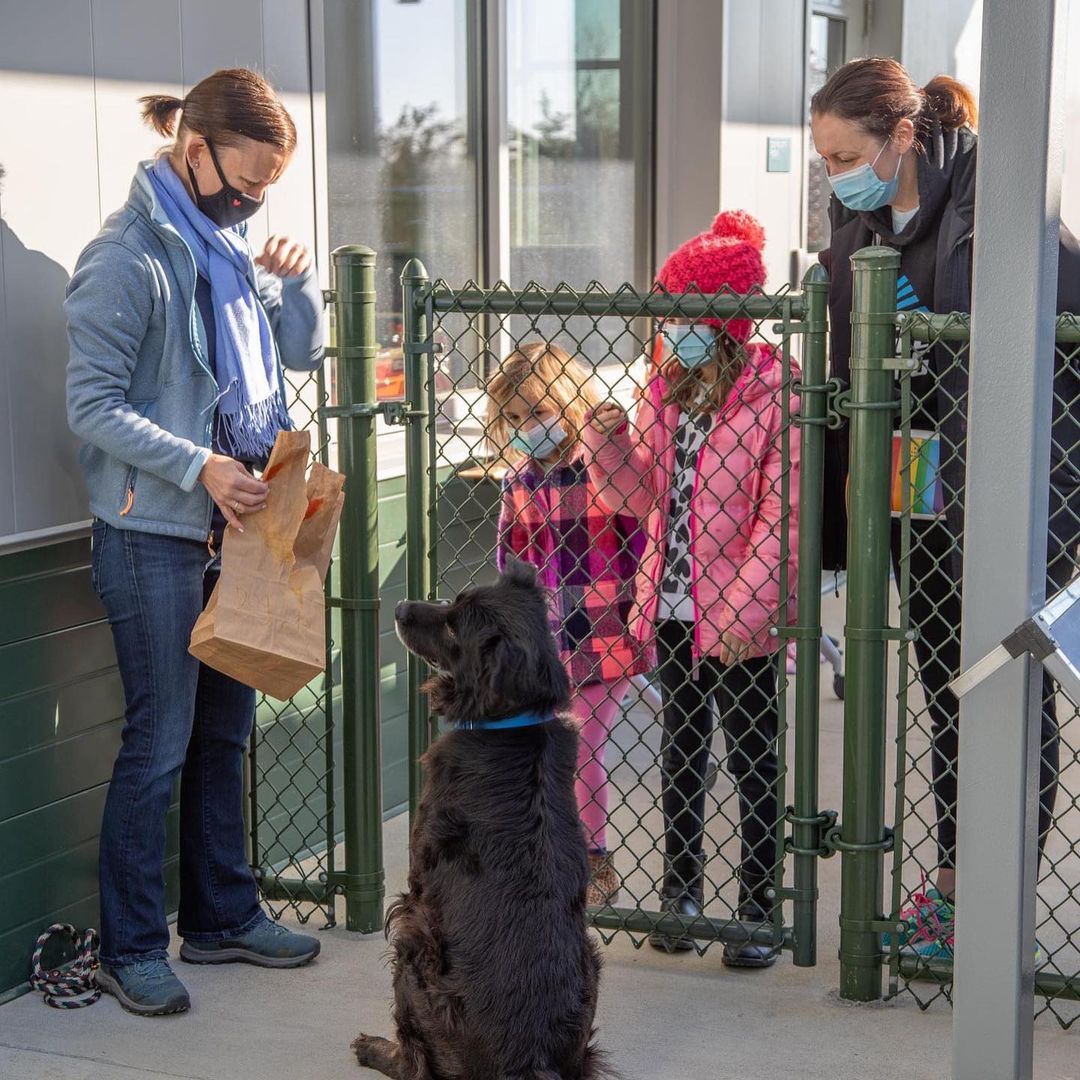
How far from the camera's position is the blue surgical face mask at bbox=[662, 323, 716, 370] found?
136 inches

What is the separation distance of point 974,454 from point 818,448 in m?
1.30

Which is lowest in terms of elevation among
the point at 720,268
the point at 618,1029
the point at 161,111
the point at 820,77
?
the point at 618,1029

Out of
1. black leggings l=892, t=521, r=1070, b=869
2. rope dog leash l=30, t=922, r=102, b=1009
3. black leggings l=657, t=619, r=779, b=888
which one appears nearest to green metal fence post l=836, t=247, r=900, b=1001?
black leggings l=892, t=521, r=1070, b=869

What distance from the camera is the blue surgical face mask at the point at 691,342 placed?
346 cm

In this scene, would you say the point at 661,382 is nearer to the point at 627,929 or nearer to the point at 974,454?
the point at 627,929

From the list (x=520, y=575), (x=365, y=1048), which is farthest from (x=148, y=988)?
(x=520, y=575)

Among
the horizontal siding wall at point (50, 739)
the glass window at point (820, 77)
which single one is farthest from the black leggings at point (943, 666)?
the glass window at point (820, 77)

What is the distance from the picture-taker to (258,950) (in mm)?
3645

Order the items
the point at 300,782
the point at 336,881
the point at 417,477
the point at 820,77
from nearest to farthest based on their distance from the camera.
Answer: the point at 417,477
the point at 336,881
the point at 300,782
the point at 820,77

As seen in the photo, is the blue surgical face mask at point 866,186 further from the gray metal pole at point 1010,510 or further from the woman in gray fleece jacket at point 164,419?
the gray metal pole at point 1010,510

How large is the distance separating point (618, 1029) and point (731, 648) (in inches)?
35.1

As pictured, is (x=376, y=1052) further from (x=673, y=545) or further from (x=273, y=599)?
(x=673, y=545)

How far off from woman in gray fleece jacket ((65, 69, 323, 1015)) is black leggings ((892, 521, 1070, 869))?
1.53m

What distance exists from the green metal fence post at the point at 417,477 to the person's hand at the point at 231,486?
546 mm
